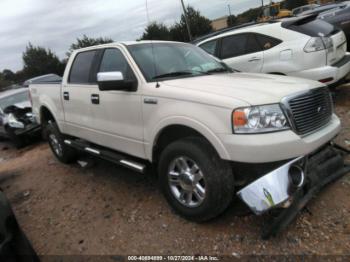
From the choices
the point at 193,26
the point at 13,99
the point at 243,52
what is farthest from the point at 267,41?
the point at 193,26

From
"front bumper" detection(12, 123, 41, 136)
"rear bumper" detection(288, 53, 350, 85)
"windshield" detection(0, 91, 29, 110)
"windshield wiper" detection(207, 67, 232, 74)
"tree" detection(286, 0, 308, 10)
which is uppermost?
"tree" detection(286, 0, 308, 10)

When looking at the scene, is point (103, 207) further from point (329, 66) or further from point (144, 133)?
point (329, 66)

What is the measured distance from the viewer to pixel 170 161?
3389 millimetres

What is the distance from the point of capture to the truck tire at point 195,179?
117 inches

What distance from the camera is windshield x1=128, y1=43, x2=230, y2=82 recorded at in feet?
12.5

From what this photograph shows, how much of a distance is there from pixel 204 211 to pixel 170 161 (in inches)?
24.1

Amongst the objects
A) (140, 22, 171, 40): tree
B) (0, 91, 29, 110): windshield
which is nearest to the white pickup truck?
(0, 91, 29, 110): windshield

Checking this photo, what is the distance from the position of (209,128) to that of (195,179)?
0.58 m

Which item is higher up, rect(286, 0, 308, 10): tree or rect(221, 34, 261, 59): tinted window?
rect(286, 0, 308, 10): tree

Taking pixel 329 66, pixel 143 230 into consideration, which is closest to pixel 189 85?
pixel 143 230

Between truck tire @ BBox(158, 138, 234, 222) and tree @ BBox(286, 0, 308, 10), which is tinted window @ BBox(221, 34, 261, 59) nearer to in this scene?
truck tire @ BBox(158, 138, 234, 222)

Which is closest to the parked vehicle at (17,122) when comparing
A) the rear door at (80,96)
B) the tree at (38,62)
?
the rear door at (80,96)

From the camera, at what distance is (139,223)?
3641mm

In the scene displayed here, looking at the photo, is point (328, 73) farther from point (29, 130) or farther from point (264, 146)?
point (29, 130)
